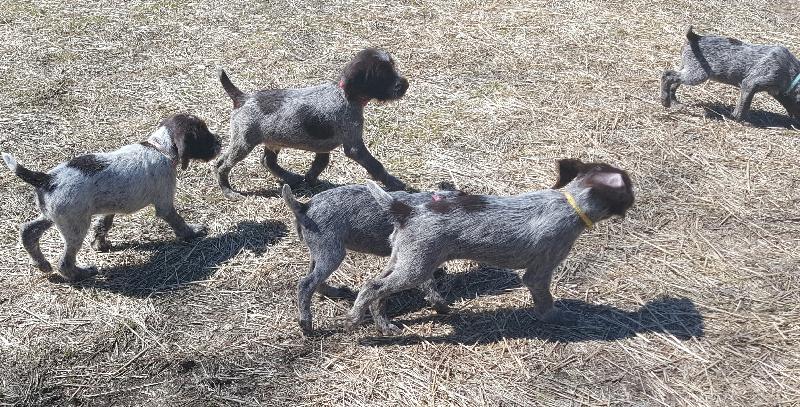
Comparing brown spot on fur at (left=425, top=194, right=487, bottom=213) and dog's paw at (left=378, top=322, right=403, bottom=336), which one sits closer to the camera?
brown spot on fur at (left=425, top=194, right=487, bottom=213)

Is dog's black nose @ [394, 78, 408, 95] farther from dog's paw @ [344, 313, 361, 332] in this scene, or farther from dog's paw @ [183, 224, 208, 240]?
dog's paw @ [344, 313, 361, 332]

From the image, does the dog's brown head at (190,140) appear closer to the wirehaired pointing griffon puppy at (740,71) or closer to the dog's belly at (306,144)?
the dog's belly at (306,144)

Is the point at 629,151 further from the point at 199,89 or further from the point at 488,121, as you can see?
the point at 199,89

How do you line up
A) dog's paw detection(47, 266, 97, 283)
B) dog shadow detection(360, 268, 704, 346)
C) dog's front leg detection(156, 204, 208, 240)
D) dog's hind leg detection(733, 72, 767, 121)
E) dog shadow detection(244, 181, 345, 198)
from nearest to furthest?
dog shadow detection(360, 268, 704, 346) → dog's paw detection(47, 266, 97, 283) → dog's front leg detection(156, 204, 208, 240) → dog shadow detection(244, 181, 345, 198) → dog's hind leg detection(733, 72, 767, 121)

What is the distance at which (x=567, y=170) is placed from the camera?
567 centimetres

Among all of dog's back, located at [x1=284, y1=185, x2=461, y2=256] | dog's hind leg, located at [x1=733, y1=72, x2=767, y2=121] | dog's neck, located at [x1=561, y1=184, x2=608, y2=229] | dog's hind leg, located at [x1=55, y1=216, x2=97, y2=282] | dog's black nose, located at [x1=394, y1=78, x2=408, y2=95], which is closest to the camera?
dog's neck, located at [x1=561, y1=184, x2=608, y2=229]

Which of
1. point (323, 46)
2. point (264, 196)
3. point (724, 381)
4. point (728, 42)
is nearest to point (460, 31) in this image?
point (323, 46)

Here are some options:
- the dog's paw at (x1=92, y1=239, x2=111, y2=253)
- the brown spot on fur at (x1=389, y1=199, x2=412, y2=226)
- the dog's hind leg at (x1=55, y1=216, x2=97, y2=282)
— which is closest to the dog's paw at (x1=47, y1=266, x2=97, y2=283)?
the dog's hind leg at (x1=55, y1=216, x2=97, y2=282)

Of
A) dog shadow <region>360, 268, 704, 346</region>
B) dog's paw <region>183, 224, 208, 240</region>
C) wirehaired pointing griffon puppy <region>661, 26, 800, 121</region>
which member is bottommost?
dog shadow <region>360, 268, 704, 346</region>

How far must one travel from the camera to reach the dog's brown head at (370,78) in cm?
729

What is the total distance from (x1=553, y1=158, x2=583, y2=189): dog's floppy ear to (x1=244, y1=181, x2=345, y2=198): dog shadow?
9.45ft

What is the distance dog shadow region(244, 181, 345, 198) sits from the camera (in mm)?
7602

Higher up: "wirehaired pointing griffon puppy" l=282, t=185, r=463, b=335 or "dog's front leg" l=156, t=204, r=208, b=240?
"wirehaired pointing griffon puppy" l=282, t=185, r=463, b=335

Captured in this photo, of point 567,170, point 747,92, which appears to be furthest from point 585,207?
point 747,92
